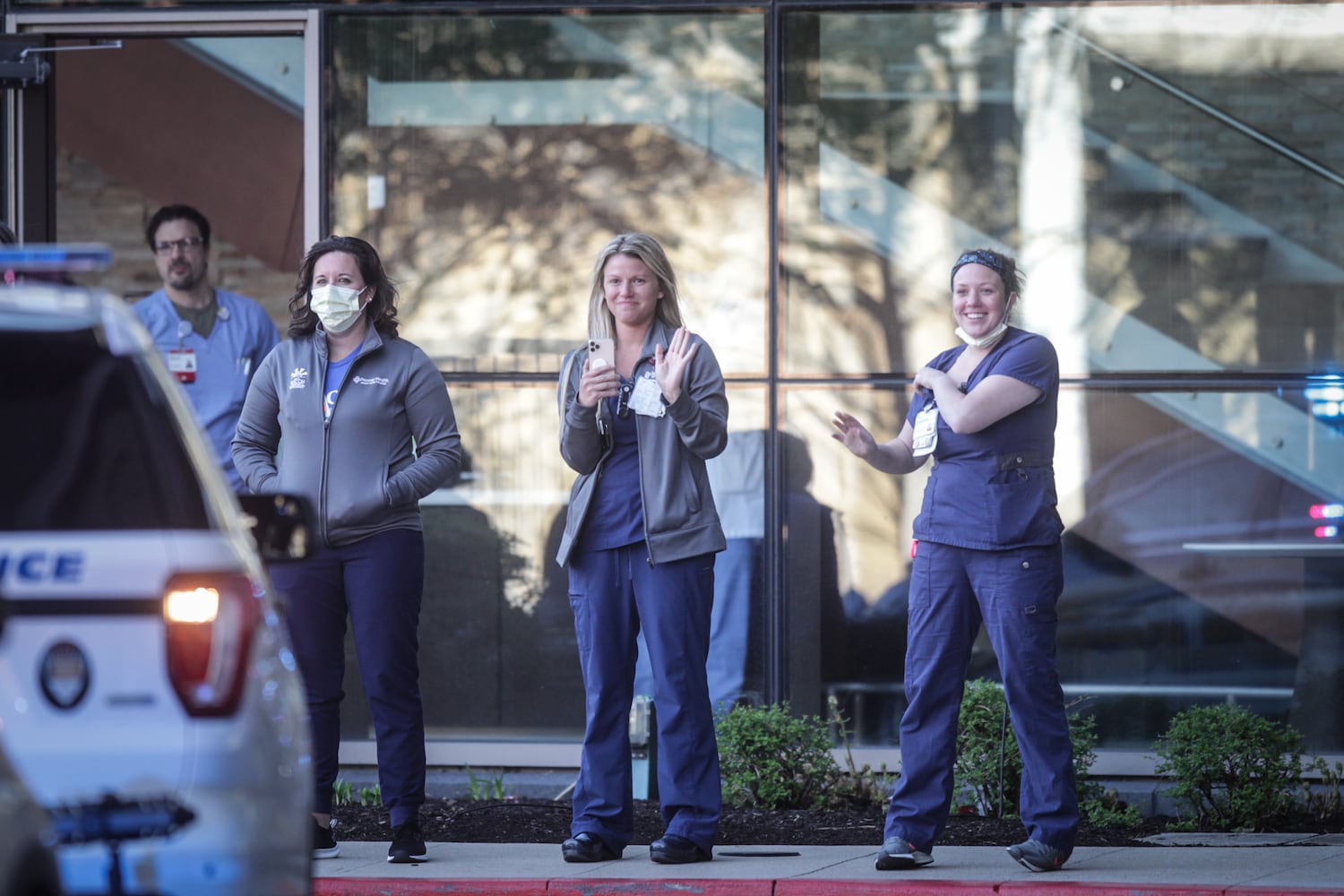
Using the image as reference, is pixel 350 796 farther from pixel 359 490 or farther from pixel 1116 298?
pixel 1116 298

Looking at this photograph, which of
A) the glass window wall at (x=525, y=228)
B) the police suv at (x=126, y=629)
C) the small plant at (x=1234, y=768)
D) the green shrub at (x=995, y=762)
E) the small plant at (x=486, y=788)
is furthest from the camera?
the glass window wall at (x=525, y=228)

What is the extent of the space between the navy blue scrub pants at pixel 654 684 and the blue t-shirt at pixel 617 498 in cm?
6

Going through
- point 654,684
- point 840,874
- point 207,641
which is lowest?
point 840,874

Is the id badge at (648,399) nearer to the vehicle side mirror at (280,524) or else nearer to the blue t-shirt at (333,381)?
the blue t-shirt at (333,381)

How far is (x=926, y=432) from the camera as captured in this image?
21.7ft

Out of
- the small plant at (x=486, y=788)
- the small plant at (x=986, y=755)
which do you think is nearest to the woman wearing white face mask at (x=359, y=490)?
the small plant at (x=486, y=788)

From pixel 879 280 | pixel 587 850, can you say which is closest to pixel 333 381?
pixel 587 850

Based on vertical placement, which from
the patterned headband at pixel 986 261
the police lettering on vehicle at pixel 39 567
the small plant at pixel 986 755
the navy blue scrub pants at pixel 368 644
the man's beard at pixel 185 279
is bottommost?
the small plant at pixel 986 755

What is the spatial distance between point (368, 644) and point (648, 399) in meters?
1.35

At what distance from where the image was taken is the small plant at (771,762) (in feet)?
26.6

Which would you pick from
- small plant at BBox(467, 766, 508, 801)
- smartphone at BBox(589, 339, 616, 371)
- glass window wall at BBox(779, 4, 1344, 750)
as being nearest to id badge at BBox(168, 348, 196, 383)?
small plant at BBox(467, 766, 508, 801)

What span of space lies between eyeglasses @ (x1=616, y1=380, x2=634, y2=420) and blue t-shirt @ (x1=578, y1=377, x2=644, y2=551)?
0.5 inches

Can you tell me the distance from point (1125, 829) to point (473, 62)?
4.97 metres

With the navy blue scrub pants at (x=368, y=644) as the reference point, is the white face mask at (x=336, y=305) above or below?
above
